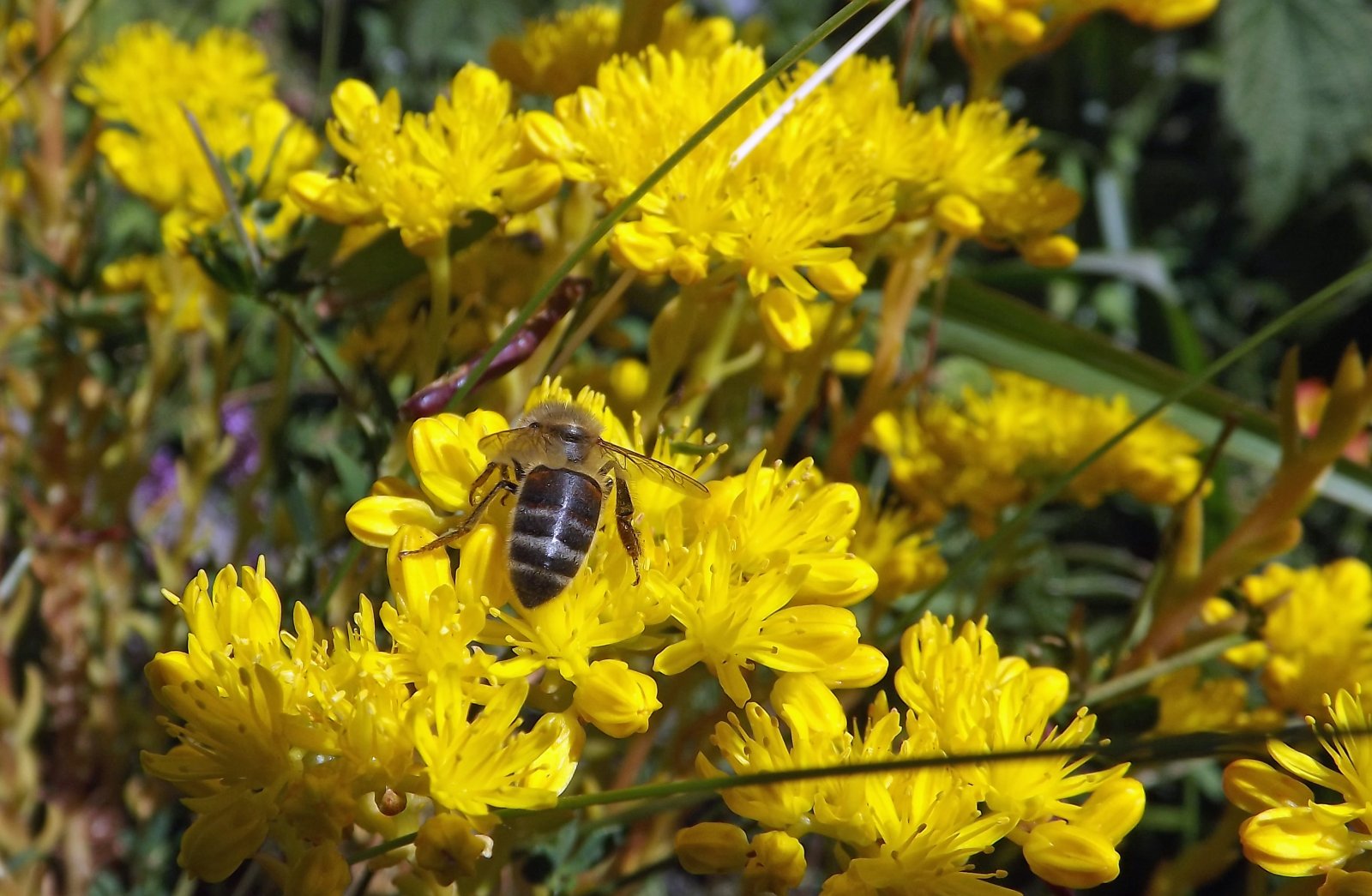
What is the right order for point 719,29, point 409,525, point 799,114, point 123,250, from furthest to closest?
point 123,250
point 719,29
point 799,114
point 409,525

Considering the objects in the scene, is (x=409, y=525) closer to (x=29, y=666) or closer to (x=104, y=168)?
(x=29, y=666)

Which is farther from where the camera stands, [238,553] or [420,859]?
[238,553]

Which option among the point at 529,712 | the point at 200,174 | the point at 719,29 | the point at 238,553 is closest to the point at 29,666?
the point at 238,553

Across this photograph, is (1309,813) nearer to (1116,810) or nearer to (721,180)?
(1116,810)

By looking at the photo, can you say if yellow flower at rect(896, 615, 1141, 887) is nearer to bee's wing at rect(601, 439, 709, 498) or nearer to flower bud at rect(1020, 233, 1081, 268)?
bee's wing at rect(601, 439, 709, 498)

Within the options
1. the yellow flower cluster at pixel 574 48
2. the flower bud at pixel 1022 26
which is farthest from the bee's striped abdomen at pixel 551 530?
the flower bud at pixel 1022 26

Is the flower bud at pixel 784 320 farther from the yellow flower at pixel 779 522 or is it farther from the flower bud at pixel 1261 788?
the flower bud at pixel 1261 788
